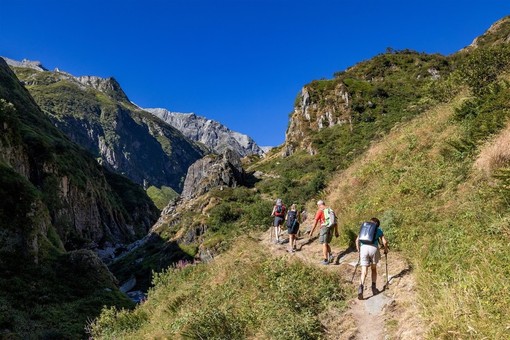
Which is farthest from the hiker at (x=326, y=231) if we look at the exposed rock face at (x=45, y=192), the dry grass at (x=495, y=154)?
the exposed rock face at (x=45, y=192)

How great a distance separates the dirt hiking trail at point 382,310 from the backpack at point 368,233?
1.15 meters

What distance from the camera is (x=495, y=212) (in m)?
8.63

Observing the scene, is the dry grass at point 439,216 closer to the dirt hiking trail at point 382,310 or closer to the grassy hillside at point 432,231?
the grassy hillside at point 432,231

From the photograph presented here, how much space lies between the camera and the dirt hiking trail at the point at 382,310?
23.5 feet

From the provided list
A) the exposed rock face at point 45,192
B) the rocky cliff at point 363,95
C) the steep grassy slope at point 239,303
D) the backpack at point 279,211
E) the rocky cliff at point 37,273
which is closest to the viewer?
the steep grassy slope at point 239,303

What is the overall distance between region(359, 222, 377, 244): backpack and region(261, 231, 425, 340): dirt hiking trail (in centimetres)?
115

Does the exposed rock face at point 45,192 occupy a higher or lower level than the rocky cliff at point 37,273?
higher

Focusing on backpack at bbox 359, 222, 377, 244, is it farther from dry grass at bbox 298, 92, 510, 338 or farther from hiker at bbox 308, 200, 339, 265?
hiker at bbox 308, 200, 339, 265

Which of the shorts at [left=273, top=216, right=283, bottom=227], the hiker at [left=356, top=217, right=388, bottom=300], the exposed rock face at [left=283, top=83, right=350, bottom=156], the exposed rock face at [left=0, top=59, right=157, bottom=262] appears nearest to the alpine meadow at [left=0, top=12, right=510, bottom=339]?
the exposed rock face at [left=0, top=59, right=157, bottom=262]

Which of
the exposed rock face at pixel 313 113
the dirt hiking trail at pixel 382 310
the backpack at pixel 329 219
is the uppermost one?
the exposed rock face at pixel 313 113

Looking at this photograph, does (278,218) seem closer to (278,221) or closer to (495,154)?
(278,221)

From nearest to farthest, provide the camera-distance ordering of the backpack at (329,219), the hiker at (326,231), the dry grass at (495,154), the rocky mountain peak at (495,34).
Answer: the dry grass at (495,154)
the hiker at (326,231)
the backpack at (329,219)
the rocky mountain peak at (495,34)

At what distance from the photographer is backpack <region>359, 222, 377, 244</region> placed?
31.1ft

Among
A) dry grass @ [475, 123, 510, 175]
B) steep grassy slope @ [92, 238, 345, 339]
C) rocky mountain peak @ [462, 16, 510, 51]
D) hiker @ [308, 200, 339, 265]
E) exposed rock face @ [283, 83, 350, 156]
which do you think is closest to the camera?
steep grassy slope @ [92, 238, 345, 339]
